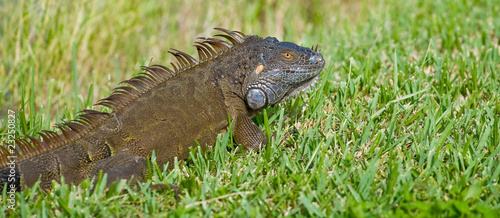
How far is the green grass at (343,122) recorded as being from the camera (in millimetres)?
2988

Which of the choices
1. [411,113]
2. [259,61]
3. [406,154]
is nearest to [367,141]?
[406,154]

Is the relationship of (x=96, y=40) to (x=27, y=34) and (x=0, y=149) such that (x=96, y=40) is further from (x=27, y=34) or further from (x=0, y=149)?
(x=0, y=149)

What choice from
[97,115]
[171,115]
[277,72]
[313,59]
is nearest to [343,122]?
[313,59]

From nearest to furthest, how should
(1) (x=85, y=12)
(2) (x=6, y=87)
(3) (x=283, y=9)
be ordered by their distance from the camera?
(2) (x=6, y=87), (1) (x=85, y=12), (3) (x=283, y=9)

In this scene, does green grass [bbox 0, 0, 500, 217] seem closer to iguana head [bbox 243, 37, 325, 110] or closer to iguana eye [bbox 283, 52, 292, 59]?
iguana head [bbox 243, 37, 325, 110]

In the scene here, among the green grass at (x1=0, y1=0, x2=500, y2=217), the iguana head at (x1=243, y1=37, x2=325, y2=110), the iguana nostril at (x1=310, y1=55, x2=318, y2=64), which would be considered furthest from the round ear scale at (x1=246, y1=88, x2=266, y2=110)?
the iguana nostril at (x1=310, y1=55, x2=318, y2=64)

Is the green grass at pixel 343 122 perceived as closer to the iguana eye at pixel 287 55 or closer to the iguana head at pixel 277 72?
the iguana head at pixel 277 72

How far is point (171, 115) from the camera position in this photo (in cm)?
370

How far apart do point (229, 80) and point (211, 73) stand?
16cm

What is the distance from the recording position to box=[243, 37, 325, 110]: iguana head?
394cm

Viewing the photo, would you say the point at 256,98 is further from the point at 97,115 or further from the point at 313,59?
the point at 97,115

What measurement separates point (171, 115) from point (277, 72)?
924 millimetres

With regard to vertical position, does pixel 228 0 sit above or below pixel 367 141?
above

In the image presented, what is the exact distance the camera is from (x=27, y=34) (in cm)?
629
